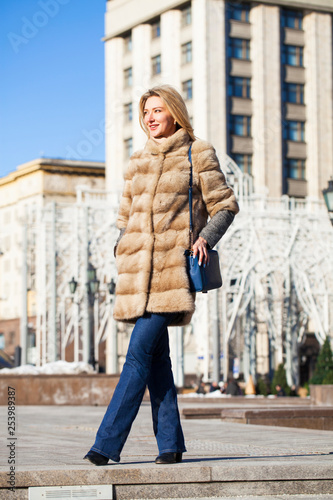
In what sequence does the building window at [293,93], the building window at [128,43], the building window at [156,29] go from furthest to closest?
the building window at [128,43], the building window at [156,29], the building window at [293,93]

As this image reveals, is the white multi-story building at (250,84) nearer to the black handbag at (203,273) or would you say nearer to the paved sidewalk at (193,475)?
the paved sidewalk at (193,475)

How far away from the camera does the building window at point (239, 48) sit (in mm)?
70062

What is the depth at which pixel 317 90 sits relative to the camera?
232ft

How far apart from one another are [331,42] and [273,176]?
37.9 feet

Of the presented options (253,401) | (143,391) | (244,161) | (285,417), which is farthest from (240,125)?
(143,391)

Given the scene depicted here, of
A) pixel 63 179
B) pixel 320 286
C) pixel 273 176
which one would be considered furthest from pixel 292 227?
pixel 63 179

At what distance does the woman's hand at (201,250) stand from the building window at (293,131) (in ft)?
212

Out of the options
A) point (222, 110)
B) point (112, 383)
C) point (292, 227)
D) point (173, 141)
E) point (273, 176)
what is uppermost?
point (222, 110)

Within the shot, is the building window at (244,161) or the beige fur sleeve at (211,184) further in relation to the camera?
the building window at (244,161)

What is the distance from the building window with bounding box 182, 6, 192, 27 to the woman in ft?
217

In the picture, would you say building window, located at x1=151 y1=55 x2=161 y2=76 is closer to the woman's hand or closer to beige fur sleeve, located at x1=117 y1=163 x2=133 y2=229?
beige fur sleeve, located at x1=117 y1=163 x2=133 y2=229

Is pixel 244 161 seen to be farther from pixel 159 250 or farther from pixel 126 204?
pixel 159 250

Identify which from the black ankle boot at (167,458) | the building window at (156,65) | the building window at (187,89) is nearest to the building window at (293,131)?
the building window at (187,89)

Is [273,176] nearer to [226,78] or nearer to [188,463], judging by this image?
[226,78]
